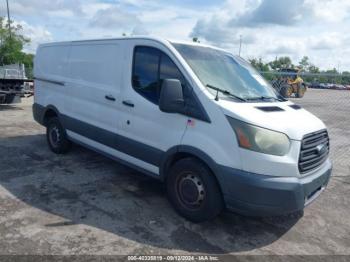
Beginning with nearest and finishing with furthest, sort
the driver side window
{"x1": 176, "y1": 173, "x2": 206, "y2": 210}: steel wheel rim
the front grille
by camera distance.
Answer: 1. the front grille
2. {"x1": 176, "y1": 173, "x2": 206, "y2": 210}: steel wheel rim
3. the driver side window

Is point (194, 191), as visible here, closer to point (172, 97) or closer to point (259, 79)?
point (172, 97)

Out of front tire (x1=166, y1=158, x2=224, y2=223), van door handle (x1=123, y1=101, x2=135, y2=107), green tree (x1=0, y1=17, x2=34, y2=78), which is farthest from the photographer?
green tree (x1=0, y1=17, x2=34, y2=78)

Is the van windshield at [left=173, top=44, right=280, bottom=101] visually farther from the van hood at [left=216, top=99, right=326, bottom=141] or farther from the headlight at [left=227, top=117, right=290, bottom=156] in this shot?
the headlight at [left=227, top=117, right=290, bottom=156]

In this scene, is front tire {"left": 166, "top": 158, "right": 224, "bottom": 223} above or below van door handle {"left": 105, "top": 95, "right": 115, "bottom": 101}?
below

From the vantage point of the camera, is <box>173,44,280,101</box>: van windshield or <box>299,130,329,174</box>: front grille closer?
<box>299,130,329,174</box>: front grille

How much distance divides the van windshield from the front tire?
36.1 inches

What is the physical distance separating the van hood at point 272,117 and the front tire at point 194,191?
0.74 m

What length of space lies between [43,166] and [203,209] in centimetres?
325

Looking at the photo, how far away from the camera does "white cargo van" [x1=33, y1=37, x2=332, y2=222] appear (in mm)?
3480

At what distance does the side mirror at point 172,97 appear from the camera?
3.79 meters

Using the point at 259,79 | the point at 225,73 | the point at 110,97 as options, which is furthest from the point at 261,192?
Result: the point at 110,97

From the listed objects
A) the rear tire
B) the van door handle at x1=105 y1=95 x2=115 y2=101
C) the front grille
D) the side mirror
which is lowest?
the rear tire

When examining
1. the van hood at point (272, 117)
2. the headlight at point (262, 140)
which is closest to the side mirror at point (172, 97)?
the van hood at point (272, 117)

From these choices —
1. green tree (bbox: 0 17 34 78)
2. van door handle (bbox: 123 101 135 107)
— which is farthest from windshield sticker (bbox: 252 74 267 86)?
green tree (bbox: 0 17 34 78)
